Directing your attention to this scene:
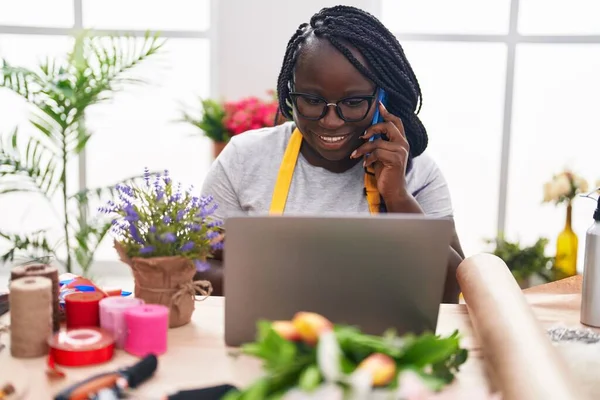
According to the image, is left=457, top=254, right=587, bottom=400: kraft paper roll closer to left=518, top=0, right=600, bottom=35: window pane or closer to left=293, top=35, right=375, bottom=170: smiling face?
left=293, top=35, right=375, bottom=170: smiling face

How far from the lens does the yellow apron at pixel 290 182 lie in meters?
1.61

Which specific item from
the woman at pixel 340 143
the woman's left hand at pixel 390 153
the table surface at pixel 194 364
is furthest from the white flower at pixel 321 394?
the woman's left hand at pixel 390 153

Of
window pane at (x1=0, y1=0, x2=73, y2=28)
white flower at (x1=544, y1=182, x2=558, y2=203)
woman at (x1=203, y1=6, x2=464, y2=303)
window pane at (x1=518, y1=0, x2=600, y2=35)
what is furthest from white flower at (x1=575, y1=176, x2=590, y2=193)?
window pane at (x1=0, y1=0, x2=73, y2=28)

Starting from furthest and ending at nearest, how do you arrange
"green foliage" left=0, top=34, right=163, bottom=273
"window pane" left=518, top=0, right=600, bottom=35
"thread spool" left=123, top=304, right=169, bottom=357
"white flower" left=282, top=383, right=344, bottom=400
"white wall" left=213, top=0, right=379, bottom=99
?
"window pane" left=518, top=0, right=600, bottom=35 < "white wall" left=213, top=0, right=379, bottom=99 < "green foliage" left=0, top=34, right=163, bottom=273 < "thread spool" left=123, top=304, right=169, bottom=357 < "white flower" left=282, top=383, right=344, bottom=400

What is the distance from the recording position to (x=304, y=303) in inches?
35.8

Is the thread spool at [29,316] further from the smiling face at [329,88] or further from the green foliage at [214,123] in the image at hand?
the green foliage at [214,123]

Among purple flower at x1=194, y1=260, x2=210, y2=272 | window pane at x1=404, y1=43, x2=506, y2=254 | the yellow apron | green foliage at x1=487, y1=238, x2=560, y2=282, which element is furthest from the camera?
window pane at x1=404, y1=43, x2=506, y2=254

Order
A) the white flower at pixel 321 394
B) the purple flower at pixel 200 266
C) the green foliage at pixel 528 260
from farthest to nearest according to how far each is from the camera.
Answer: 1. the green foliage at pixel 528 260
2. the purple flower at pixel 200 266
3. the white flower at pixel 321 394

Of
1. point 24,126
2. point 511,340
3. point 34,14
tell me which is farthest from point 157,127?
point 511,340

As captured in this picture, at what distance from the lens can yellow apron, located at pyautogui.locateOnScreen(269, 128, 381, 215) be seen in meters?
1.61

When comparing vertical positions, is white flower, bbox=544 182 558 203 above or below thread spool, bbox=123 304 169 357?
above

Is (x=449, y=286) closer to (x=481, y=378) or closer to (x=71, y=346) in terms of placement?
(x=481, y=378)

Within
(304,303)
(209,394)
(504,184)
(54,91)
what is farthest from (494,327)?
(504,184)

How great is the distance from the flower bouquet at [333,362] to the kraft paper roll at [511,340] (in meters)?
0.12
